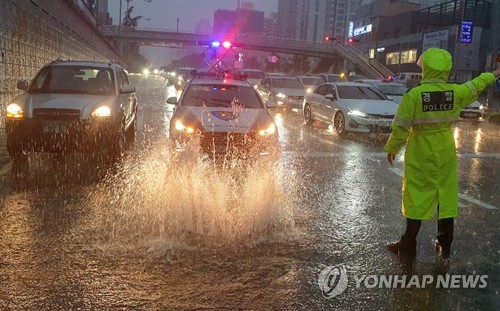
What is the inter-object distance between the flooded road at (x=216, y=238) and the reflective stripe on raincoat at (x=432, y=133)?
562 millimetres

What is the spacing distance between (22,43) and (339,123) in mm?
8984

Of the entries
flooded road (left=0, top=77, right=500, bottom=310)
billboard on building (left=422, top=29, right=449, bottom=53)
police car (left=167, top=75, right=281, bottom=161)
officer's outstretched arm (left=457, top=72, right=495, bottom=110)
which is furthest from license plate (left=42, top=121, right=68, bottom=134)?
billboard on building (left=422, top=29, right=449, bottom=53)

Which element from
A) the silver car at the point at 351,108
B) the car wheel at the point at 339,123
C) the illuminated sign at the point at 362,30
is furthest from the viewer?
the illuminated sign at the point at 362,30

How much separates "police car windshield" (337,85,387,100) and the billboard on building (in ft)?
171

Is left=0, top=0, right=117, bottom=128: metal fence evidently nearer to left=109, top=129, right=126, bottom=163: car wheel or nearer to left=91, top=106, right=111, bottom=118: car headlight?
left=109, top=129, right=126, bottom=163: car wheel

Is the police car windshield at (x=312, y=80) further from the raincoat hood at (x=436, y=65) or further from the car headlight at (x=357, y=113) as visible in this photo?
the raincoat hood at (x=436, y=65)

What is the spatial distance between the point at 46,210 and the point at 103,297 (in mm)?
2574

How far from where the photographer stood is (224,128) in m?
7.69

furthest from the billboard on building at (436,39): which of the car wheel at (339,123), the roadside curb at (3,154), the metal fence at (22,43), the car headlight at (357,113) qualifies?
the roadside curb at (3,154)

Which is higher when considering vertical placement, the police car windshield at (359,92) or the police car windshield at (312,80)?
the police car windshield at (312,80)

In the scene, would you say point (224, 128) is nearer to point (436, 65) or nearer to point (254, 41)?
point (436, 65)

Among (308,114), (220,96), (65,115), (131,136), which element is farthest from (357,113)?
(65,115)

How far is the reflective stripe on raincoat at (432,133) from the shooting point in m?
4.41

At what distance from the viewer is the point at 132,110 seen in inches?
449
